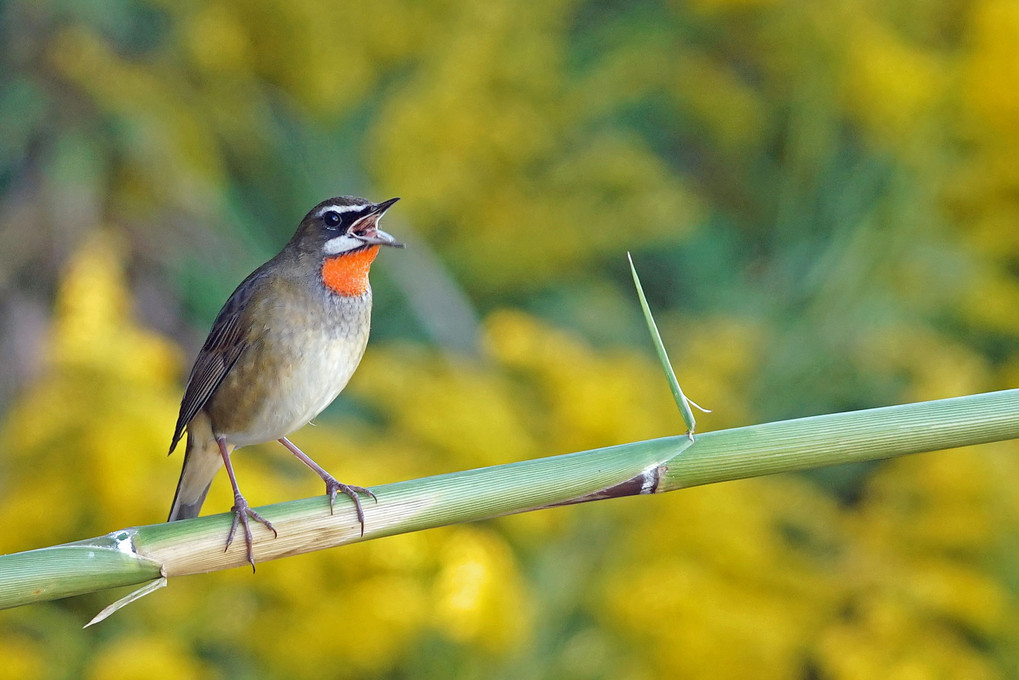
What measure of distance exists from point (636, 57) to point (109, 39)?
6.02 ft

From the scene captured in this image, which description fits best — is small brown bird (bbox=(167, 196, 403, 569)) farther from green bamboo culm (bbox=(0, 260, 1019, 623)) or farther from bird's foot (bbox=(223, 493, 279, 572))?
green bamboo culm (bbox=(0, 260, 1019, 623))

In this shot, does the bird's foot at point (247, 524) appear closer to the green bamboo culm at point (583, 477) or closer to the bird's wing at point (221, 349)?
the green bamboo culm at point (583, 477)

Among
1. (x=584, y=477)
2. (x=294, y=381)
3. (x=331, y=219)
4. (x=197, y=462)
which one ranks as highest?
(x=331, y=219)

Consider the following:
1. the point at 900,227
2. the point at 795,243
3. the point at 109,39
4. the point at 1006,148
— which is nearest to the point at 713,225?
the point at 795,243

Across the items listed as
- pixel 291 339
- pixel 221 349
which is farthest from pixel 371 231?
pixel 221 349

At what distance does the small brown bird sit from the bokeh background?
1.89 feet

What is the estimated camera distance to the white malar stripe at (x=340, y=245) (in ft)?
5.64

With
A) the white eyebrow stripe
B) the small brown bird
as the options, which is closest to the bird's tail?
the small brown bird

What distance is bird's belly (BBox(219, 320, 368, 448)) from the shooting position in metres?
1.82

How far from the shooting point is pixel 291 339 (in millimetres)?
1835

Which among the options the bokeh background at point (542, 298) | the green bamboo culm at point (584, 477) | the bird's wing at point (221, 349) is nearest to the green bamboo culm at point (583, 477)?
the green bamboo culm at point (584, 477)

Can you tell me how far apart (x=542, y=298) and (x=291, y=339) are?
232 cm

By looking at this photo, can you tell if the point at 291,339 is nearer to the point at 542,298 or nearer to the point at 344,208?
the point at 344,208

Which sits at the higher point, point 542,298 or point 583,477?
point 583,477
